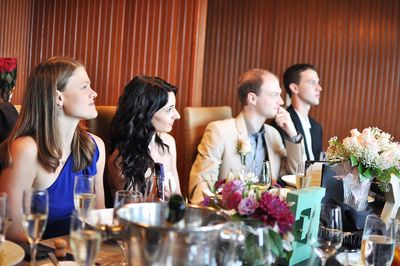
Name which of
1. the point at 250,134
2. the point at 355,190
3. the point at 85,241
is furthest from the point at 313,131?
the point at 85,241

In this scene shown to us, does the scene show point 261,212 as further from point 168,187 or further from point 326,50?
point 326,50

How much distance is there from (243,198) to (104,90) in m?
2.60

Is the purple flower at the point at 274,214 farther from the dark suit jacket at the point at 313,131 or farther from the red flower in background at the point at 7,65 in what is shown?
the dark suit jacket at the point at 313,131

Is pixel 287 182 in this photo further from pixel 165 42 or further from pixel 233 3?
pixel 233 3

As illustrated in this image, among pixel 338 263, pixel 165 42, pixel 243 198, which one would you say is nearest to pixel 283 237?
pixel 243 198

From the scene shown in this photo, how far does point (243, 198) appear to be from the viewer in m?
1.37

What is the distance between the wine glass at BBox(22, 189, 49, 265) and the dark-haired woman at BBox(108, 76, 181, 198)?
1.29m

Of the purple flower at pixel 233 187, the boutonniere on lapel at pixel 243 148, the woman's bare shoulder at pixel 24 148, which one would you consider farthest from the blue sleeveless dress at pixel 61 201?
the boutonniere on lapel at pixel 243 148

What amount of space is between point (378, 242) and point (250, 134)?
2.18 meters

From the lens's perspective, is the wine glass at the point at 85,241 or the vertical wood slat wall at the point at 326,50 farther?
the vertical wood slat wall at the point at 326,50

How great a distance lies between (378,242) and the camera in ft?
4.87

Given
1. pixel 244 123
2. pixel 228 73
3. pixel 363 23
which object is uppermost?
pixel 363 23

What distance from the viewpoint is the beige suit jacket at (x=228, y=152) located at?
340 cm

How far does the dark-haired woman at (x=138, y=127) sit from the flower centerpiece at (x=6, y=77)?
0.58 metres
